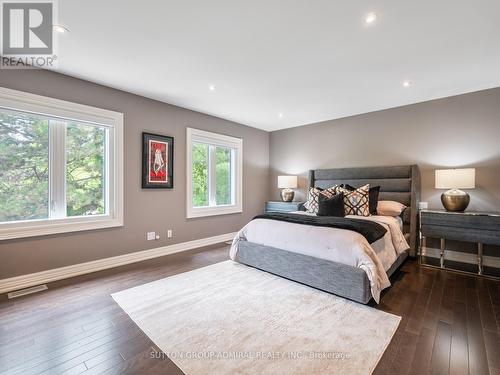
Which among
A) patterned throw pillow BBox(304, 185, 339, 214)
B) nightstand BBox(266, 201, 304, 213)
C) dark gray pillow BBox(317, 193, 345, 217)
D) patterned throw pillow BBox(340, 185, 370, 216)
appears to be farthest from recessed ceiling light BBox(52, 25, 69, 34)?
nightstand BBox(266, 201, 304, 213)

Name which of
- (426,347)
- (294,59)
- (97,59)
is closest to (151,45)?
(97,59)

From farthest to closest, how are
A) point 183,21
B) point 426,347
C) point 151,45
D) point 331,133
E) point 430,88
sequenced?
point 331,133
point 430,88
point 151,45
point 183,21
point 426,347

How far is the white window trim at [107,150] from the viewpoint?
8.65 feet

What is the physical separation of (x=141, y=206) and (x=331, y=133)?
3837 mm

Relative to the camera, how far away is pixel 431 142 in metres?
3.79

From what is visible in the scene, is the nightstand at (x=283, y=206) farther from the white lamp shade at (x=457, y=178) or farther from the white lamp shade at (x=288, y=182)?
the white lamp shade at (x=457, y=178)

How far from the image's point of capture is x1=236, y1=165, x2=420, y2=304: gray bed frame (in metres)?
2.33

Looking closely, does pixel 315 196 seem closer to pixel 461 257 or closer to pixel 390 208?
pixel 390 208

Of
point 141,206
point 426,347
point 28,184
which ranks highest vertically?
point 28,184

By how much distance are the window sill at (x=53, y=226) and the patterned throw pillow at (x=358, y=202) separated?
11.1 feet

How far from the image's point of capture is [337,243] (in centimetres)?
245

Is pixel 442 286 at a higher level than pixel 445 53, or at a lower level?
lower

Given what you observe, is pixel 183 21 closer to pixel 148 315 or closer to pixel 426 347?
pixel 148 315

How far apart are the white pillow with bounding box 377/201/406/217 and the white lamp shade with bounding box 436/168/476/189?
1.90 ft
